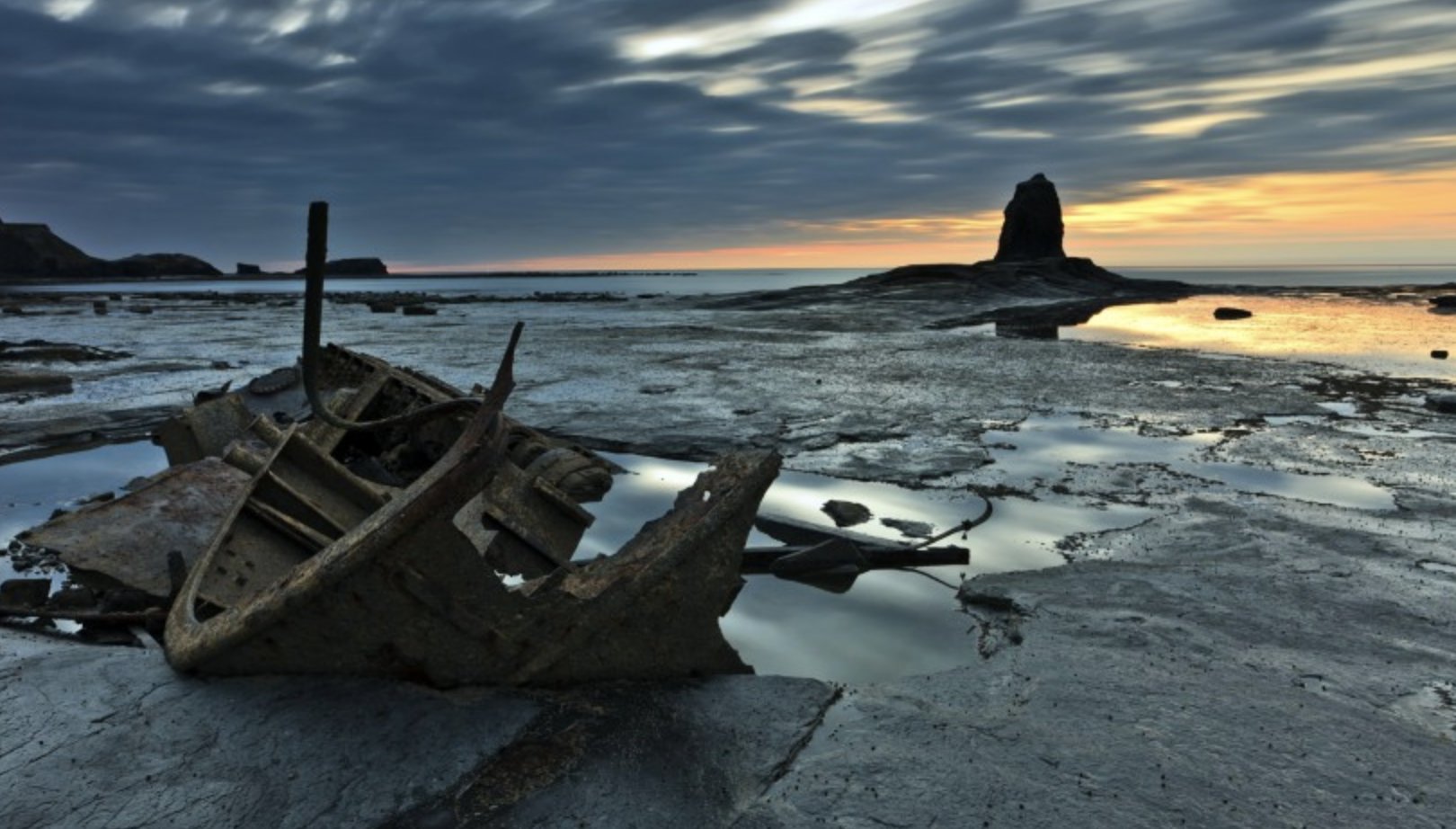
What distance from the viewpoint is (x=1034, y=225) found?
3469 inches

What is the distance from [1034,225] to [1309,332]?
6454 cm

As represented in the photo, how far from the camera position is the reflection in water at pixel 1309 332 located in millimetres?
19609

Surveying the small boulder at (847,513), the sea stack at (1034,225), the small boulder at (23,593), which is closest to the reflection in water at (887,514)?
the small boulder at (847,513)

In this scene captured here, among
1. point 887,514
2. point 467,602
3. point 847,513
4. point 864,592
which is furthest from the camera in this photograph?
point 887,514

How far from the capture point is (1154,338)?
25.3 m

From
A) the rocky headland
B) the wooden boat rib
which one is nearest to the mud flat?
the wooden boat rib

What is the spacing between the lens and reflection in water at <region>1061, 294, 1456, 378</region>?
19609mm

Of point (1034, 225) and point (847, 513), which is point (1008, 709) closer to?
point (847, 513)

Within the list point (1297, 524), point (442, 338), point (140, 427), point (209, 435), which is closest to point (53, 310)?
point (442, 338)

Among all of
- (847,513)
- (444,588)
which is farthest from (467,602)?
(847,513)

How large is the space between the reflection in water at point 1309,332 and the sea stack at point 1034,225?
42.7m

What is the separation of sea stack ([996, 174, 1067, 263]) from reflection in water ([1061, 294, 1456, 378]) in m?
42.7

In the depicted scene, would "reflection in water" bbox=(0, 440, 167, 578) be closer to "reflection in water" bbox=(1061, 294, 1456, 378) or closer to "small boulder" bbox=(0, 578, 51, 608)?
"small boulder" bbox=(0, 578, 51, 608)

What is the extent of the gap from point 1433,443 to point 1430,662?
6.93 metres
